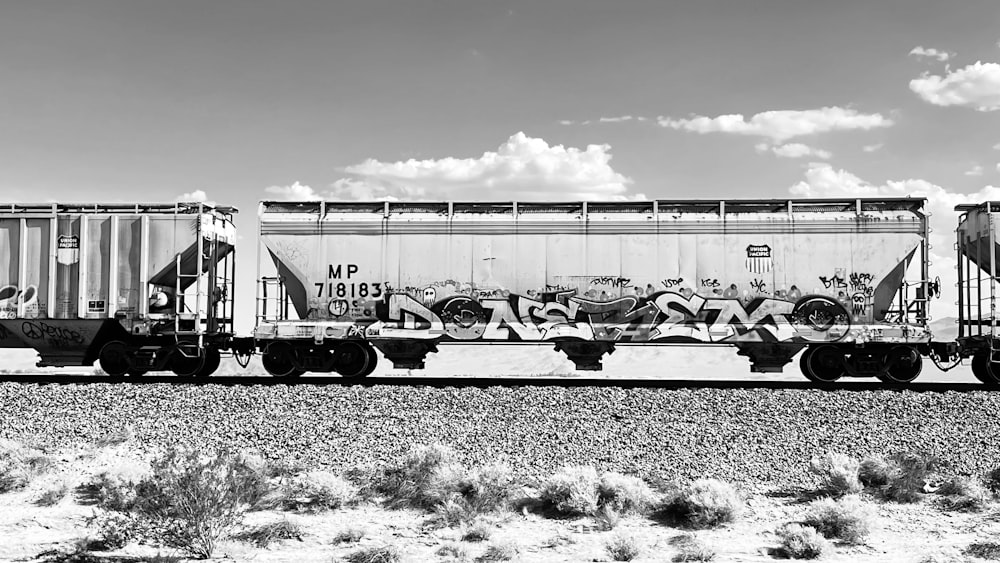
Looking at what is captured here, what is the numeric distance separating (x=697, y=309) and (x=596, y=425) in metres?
4.52

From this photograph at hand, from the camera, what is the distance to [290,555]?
6.89 m

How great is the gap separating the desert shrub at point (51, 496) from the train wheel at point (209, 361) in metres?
6.40

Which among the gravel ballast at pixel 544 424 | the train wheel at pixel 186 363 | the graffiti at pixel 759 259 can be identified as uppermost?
the graffiti at pixel 759 259

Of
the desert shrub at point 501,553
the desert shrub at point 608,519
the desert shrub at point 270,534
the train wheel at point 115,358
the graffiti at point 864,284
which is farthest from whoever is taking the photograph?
the train wheel at point 115,358

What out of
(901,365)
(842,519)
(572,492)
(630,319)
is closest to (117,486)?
(572,492)

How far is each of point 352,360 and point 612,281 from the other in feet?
17.4

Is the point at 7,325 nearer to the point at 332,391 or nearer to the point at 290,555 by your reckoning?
the point at 332,391

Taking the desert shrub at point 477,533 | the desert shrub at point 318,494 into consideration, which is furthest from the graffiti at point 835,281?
the desert shrub at point 318,494

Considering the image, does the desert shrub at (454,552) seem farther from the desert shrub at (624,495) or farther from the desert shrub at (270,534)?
the desert shrub at (624,495)

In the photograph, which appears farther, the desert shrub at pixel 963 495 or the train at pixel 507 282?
the train at pixel 507 282

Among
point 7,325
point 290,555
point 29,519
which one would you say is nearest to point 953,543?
point 290,555

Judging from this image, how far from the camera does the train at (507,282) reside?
45.1ft

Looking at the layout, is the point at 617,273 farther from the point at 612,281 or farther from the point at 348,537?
the point at 348,537

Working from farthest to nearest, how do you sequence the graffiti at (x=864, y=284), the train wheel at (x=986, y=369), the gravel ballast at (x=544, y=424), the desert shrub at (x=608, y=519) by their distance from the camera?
the graffiti at (x=864, y=284)
the train wheel at (x=986, y=369)
the gravel ballast at (x=544, y=424)
the desert shrub at (x=608, y=519)
